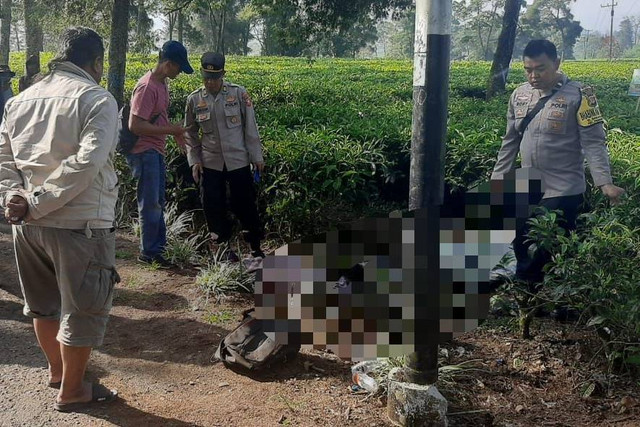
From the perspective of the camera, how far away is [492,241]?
2.79 m

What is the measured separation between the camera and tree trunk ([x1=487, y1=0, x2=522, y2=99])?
13.0 metres

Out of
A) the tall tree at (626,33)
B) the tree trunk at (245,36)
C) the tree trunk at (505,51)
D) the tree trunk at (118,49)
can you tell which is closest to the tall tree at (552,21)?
the tree trunk at (245,36)

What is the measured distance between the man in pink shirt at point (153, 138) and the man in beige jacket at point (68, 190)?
1795mm

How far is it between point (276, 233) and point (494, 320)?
2.17m

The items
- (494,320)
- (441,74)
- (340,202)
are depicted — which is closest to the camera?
(441,74)

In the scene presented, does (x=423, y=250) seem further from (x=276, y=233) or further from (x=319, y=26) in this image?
(x=319, y=26)

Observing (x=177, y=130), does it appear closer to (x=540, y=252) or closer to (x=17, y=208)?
(x=17, y=208)

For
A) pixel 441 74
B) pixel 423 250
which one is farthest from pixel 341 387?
pixel 441 74

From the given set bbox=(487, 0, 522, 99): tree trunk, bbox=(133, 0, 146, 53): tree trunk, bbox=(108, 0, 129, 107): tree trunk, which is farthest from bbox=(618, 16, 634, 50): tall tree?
bbox=(108, 0, 129, 107): tree trunk

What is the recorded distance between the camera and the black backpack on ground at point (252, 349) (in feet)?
11.4

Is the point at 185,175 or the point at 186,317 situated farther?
the point at 185,175

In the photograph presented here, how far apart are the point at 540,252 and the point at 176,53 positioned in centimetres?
298

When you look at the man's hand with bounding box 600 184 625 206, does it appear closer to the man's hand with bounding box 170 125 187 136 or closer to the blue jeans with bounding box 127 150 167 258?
the man's hand with bounding box 170 125 187 136

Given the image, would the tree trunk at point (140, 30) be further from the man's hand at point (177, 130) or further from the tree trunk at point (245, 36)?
the tree trunk at point (245, 36)
